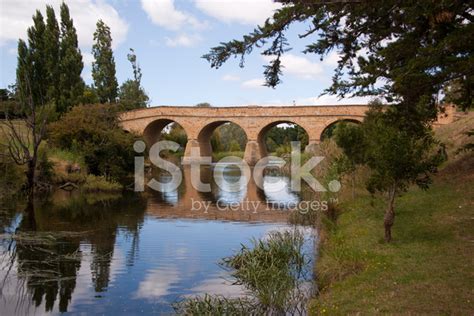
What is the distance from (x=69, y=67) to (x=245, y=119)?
14.5 m

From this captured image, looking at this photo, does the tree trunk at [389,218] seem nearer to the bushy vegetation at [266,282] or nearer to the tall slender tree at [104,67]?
the bushy vegetation at [266,282]

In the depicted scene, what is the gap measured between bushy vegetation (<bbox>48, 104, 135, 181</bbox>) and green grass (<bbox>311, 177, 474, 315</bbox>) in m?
13.9

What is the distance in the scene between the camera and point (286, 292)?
6.80 meters

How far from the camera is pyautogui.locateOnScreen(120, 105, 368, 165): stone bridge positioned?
124 feet

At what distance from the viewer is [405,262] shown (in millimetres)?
7230

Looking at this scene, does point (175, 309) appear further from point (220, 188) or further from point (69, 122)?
point (69, 122)

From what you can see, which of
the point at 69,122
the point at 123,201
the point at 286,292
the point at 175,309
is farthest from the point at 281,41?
the point at 69,122

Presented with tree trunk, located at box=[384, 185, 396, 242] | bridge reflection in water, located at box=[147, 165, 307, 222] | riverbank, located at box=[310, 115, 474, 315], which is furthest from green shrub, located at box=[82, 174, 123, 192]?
tree trunk, located at box=[384, 185, 396, 242]

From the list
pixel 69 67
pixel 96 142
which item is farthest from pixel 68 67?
pixel 96 142

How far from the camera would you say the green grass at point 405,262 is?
5.65 m

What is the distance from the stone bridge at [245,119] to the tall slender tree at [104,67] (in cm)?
311

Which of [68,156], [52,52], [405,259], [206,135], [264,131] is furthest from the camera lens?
[206,135]

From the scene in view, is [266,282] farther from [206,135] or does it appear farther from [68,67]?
[206,135]

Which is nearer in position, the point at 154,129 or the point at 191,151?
the point at 191,151
